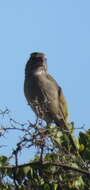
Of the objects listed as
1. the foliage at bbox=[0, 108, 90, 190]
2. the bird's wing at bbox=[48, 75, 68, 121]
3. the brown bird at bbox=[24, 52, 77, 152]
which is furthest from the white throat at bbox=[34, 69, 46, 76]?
the foliage at bbox=[0, 108, 90, 190]

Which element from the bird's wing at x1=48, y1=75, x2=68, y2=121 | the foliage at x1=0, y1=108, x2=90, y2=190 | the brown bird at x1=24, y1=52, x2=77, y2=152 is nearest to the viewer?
the foliage at x1=0, y1=108, x2=90, y2=190

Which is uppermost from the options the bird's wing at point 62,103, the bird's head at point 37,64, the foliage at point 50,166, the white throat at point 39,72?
the bird's head at point 37,64

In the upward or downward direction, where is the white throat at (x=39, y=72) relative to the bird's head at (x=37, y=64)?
downward

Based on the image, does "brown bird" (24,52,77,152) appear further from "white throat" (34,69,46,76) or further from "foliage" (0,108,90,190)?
"foliage" (0,108,90,190)

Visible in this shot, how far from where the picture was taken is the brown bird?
7492 millimetres

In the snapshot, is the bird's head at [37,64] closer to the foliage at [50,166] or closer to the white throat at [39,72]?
the white throat at [39,72]

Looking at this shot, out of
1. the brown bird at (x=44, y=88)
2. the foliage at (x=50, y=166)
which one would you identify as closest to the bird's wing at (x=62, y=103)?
the brown bird at (x=44, y=88)

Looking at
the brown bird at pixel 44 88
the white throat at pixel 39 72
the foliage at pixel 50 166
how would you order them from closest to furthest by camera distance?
the foliage at pixel 50 166, the brown bird at pixel 44 88, the white throat at pixel 39 72

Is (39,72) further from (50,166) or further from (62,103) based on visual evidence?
(50,166)

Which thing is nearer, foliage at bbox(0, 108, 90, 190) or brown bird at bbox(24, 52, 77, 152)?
foliage at bbox(0, 108, 90, 190)

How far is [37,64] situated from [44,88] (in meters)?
0.63

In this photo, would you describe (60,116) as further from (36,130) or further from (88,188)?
(36,130)

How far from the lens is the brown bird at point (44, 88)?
7.49 meters

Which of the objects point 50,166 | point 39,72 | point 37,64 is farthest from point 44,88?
Answer: point 50,166
